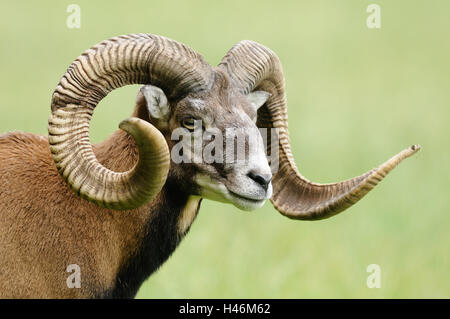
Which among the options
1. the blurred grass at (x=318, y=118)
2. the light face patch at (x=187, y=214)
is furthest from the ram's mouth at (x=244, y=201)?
the blurred grass at (x=318, y=118)

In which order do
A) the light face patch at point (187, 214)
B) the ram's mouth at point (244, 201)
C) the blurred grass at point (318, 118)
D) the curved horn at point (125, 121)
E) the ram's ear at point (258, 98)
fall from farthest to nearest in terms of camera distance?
1. the blurred grass at point (318, 118)
2. the ram's ear at point (258, 98)
3. the light face patch at point (187, 214)
4. the ram's mouth at point (244, 201)
5. the curved horn at point (125, 121)

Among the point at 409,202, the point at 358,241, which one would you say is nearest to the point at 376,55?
the point at 409,202

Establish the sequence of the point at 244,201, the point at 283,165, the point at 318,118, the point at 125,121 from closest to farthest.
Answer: the point at 125,121 → the point at 244,201 → the point at 283,165 → the point at 318,118

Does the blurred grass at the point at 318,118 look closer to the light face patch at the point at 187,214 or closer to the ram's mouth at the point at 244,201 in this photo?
the light face patch at the point at 187,214

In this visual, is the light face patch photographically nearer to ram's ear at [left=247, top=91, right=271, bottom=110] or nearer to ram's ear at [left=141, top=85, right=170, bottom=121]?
ram's ear at [left=141, top=85, right=170, bottom=121]

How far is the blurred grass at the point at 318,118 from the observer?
19.0 metres

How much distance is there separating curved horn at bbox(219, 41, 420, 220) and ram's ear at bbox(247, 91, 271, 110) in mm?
87

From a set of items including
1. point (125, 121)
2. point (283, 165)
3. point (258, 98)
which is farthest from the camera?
point (283, 165)

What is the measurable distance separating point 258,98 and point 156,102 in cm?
143

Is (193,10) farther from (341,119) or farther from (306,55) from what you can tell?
(341,119)

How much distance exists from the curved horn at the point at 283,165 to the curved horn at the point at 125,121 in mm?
680

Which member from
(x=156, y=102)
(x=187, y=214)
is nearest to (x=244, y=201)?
(x=187, y=214)

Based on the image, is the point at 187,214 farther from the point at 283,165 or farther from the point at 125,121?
the point at 125,121

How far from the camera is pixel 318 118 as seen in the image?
2939 centimetres
